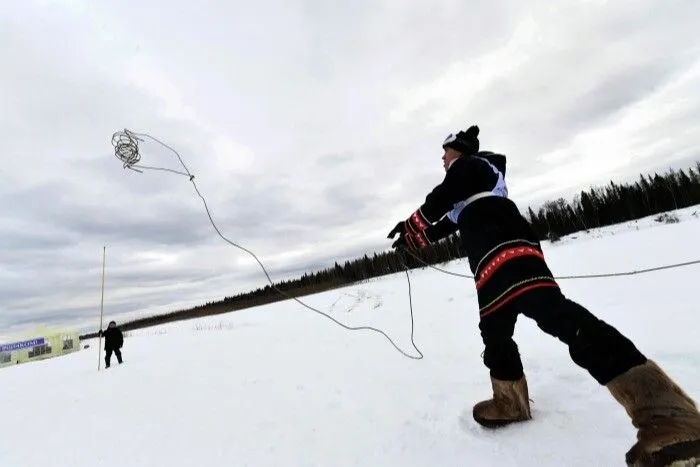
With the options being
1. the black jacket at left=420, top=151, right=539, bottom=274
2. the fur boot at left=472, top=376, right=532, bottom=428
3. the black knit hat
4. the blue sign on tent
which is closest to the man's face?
A: the black knit hat

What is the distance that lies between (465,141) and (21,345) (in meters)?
40.1

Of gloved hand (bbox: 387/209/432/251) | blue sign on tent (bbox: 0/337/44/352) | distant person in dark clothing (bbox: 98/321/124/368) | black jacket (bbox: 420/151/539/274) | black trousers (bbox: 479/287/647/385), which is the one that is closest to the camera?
black trousers (bbox: 479/287/647/385)

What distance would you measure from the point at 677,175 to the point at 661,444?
86.3 m

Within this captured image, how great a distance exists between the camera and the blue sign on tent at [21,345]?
94.4 feet

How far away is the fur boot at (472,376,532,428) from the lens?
7.97 ft

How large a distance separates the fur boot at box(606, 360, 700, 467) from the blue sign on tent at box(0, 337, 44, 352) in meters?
40.6

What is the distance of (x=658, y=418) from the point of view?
1541mm

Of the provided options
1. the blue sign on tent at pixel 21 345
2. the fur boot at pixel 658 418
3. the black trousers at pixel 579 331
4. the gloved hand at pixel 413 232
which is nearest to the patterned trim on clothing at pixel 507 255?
the black trousers at pixel 579 331

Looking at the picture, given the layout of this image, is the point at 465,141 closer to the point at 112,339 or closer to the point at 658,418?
the point at 658,418

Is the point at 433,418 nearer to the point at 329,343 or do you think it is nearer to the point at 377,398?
the point at 377,398

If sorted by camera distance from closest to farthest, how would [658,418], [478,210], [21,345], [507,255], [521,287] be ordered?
1. [658,418]
2. [521,287]
3. [507,255]
4. [478,210]
5. [21,345]

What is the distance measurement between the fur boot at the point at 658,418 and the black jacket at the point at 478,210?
90cm

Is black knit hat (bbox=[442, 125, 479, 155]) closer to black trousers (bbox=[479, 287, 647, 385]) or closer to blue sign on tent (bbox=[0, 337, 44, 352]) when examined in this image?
black trousers (bbox=[479, 287, 647, 385])

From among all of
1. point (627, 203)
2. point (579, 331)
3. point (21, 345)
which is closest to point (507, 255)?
point (579, 331)
